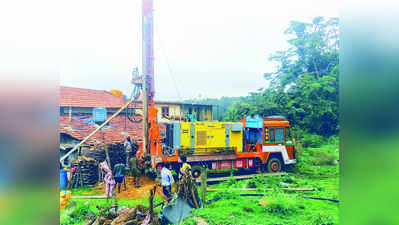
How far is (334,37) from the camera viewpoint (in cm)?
495

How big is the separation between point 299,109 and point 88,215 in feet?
17.1

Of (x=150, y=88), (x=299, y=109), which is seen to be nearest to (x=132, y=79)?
(x=150, y=88)

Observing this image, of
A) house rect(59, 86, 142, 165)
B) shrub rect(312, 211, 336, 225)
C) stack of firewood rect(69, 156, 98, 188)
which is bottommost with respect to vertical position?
shrub rect(312, 211, 336, 225)

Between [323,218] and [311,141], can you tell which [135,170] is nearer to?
[323,218]

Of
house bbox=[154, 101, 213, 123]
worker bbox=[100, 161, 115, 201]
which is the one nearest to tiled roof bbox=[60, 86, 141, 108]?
house bbox=[154, 101, 213, 123]

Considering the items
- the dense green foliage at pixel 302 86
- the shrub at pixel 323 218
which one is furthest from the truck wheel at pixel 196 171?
the shrub at pixel 323 218

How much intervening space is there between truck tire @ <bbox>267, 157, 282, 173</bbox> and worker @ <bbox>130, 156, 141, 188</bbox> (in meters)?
3.21

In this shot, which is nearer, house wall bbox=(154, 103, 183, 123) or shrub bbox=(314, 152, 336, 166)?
shrub bbox=(314, 152, 336, 166)

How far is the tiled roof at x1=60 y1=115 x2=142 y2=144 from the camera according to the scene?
5957mm

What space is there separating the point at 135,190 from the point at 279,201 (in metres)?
3.18

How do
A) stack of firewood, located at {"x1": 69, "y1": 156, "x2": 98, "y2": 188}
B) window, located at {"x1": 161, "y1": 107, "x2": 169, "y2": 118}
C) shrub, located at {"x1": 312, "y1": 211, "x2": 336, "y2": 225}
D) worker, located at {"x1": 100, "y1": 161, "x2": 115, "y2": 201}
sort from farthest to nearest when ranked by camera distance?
window, located at {"x1": 161, "y1": 107, "x2": 169, "y2": 118}
stack of firewood, located at {"x1": 69, "y1": 156, "x2": 98, "y2": 188}
worker, located at {"x1": 100, "y1": 161, "x2": 115, "y2": 201}
shrub, located at {"x1": 312, "y1": 211, "x2": 336, "y2": 225}

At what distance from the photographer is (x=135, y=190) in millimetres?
5059

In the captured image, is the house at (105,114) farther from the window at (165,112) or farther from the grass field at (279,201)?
the grass field at (279,201)

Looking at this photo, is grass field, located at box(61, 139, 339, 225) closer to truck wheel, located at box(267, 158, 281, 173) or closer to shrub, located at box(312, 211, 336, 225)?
shrub, located at box(312, 211, 336, 225)
